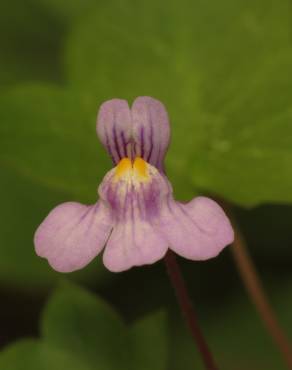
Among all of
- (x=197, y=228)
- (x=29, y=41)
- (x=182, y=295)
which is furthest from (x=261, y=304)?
(x=29, y=41)

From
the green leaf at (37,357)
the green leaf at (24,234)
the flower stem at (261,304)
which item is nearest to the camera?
the green leaf at (37,357)

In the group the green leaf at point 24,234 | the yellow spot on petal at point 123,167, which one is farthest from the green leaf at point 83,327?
the green leaf at point 24,234

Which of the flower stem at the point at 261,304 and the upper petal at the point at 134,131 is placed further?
the flower stem at the point at 261,304

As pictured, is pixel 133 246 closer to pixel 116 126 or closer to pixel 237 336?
pixel 116 126

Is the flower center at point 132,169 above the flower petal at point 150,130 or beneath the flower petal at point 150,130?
beneath

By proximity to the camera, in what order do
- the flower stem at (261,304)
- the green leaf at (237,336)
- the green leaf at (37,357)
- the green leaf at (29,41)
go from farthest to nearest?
the green leaf at (29,41) < the green leaf at (237,336) < the flower stem at (261,304) < the green leaf at (37,357)

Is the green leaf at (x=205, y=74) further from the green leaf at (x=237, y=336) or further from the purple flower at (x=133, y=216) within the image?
the green leaf at (x=237, y=336)

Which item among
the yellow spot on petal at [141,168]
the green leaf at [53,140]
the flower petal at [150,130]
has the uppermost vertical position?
the green leaf at [53,140]
